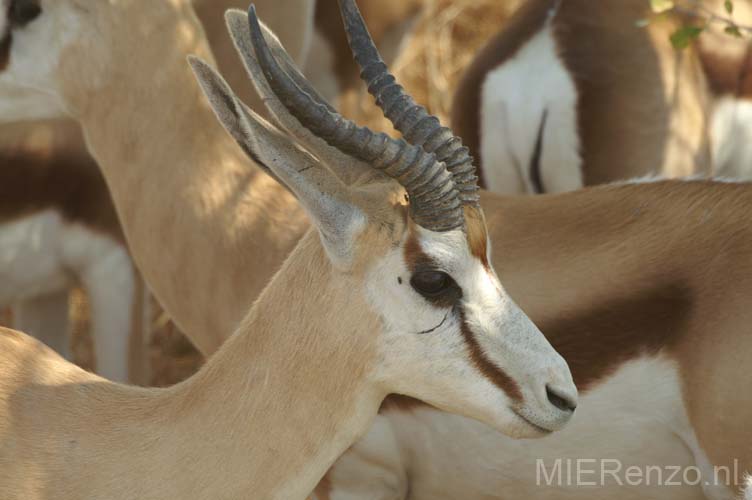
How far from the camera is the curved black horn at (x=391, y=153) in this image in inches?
89.1

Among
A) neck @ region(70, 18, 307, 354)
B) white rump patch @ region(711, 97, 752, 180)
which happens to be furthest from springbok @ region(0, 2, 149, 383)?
white rump patch @ region(711, 97, 752, 180)

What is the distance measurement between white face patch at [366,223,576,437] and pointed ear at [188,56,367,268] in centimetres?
8

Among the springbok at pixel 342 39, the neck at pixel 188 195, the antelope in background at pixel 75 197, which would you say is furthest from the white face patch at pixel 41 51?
the springbok at pixel 342 39

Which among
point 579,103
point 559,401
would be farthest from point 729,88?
point 559,401

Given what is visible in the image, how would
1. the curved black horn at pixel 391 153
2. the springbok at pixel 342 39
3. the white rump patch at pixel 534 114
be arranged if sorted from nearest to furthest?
the curved black horn at pixel 391 153 < the white rump patch at pixel 534 114 < the springbok at pixel 342 39

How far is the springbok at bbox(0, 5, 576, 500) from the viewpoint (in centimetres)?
229

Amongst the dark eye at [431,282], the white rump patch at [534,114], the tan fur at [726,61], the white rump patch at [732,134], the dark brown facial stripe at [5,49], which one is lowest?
the dark eye at [431,282]

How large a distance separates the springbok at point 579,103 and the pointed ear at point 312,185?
5.91 feet

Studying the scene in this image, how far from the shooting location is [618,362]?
2852mm

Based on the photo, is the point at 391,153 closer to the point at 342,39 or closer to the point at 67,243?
the point at 67,243

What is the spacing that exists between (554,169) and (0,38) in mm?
1712

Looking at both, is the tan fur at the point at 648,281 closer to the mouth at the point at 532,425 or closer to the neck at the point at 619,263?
the neck at the point at 619,263

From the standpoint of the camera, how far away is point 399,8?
5.59 m

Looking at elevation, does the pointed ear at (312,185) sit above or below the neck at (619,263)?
below
